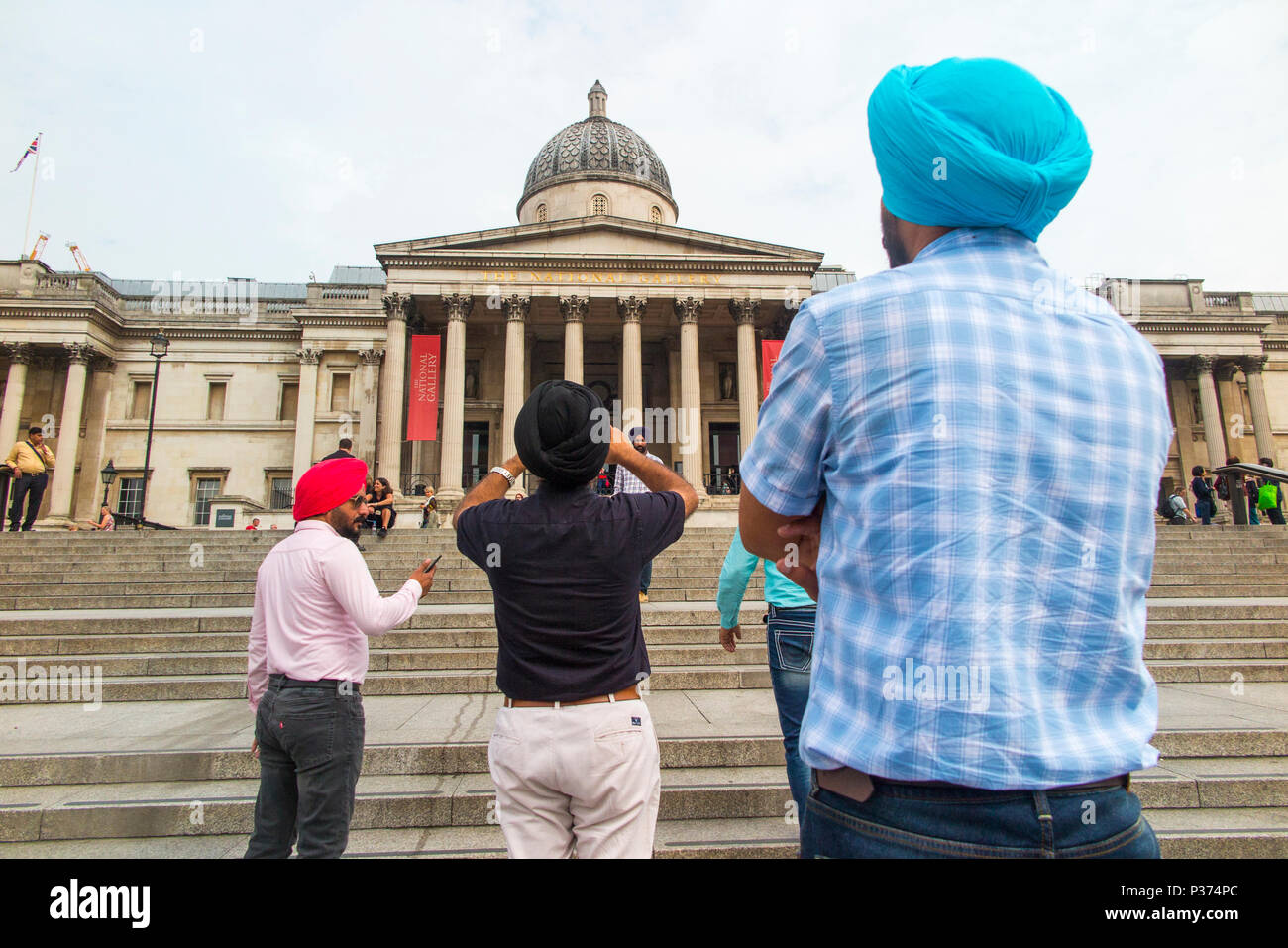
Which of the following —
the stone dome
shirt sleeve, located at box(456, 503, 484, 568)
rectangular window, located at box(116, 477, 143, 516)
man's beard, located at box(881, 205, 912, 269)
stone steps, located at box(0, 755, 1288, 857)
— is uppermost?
the stone dome

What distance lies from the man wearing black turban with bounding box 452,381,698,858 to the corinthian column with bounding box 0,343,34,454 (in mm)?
40687

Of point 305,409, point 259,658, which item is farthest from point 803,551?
point 305,409

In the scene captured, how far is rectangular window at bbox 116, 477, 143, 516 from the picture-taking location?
34.8m

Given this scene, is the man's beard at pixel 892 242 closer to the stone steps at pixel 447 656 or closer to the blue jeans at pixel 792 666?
the blue jeans at pixel 792 666

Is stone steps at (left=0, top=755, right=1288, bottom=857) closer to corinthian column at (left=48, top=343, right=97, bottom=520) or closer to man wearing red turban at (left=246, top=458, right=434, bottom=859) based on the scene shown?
man wearing red turban at (left=246, top=458, right=434, bottom=859)

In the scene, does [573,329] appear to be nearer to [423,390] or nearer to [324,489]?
[423,390]

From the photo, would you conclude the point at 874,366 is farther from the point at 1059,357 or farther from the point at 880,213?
the point at 880,213

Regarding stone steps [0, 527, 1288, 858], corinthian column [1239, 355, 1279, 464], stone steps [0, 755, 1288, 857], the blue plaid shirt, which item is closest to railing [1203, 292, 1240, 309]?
corinthian column [1239, 355, 1279, 464]

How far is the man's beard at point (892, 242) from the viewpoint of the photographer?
1480mm

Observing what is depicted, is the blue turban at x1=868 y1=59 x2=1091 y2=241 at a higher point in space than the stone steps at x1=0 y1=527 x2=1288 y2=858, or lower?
higher

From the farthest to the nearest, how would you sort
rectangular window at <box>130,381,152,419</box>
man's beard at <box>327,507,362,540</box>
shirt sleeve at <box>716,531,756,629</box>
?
rectangular window at <box>130,381,152,419</box> → shirt sleeve at <box>716,531,756,629</box> → man's beard at <box>327,507,362,540</box>

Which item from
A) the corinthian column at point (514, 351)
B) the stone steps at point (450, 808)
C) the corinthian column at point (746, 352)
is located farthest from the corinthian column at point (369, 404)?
the stone steps at point (450, 808)

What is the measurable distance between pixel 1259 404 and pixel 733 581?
1740 inches
